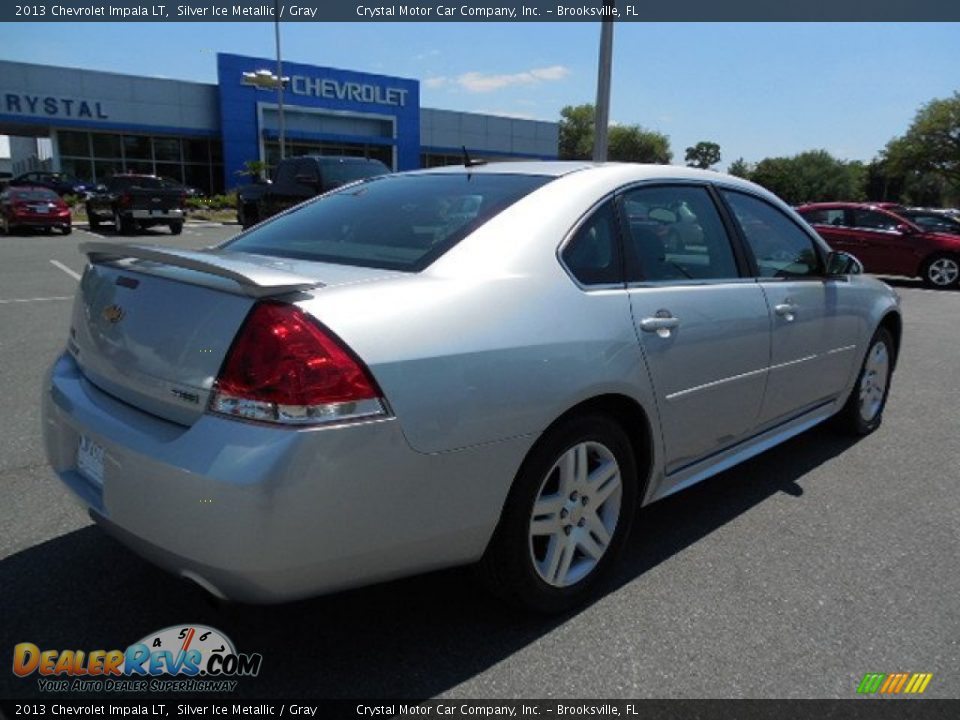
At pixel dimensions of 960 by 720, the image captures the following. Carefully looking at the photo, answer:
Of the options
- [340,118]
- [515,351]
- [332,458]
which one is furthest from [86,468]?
[340,118]

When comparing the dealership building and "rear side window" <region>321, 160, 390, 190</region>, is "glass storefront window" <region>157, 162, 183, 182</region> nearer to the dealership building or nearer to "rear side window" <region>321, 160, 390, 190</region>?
the dealership building

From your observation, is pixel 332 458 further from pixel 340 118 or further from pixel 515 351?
pixel 340 118

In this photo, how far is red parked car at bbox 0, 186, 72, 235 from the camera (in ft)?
65.8

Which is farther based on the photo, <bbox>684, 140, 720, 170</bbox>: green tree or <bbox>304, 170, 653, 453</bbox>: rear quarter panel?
<bbox>684, 140, 720, 170</bbox>: green tree

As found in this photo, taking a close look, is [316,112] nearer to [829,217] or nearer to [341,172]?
[341,172]

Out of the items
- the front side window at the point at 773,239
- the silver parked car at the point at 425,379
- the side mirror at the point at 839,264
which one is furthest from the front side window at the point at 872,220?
the silver parked car at the point at 425,379

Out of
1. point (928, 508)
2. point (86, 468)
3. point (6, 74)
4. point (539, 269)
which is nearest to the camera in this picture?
point (86, 468)

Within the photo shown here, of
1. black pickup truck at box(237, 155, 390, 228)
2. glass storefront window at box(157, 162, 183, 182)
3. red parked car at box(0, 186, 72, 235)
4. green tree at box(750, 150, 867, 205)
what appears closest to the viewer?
black pickup truck at box(237, 155, 390, 228)

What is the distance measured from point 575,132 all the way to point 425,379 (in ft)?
355

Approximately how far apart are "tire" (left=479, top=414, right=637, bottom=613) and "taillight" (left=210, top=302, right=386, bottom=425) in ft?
2.15

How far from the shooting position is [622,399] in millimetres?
2615

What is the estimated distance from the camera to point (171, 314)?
83.4 inches

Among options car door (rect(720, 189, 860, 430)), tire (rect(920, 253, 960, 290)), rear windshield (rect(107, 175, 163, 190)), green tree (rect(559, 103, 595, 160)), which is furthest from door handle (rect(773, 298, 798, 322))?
green tree (rect(559, 103, 595, 160))

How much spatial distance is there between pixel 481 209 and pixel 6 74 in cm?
3818
